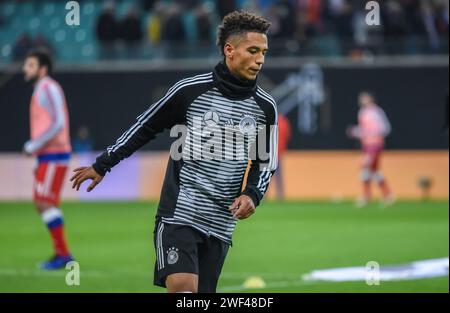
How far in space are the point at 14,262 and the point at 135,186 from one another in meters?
13.4

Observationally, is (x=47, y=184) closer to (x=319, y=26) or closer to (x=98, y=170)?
(x=98, y=170)

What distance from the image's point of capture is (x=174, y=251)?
23.2 feet

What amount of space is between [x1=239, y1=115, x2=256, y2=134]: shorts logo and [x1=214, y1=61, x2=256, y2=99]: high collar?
15cm

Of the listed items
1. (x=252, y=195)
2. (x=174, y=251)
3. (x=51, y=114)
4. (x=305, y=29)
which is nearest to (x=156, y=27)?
(x=305, y=29)

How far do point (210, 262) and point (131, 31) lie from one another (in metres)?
21.4

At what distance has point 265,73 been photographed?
95.5ft

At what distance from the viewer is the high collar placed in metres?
7.27

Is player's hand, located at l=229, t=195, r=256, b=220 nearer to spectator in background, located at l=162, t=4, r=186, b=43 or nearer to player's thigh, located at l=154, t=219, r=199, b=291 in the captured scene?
player's thigh, located at l=154, t=219, r=199, b=291

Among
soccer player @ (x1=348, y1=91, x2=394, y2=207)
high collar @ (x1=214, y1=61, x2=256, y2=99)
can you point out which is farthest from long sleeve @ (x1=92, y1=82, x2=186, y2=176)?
soccer player @ (x1=348, y1=91, x2=394, y2=207)

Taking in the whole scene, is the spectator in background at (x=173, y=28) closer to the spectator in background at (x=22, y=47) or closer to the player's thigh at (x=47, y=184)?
the spectator in background at (x=22, y=47)

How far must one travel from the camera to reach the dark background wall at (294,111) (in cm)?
2875

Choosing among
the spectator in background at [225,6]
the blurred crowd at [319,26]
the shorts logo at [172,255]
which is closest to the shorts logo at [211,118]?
the shorts logo at [172,255]
